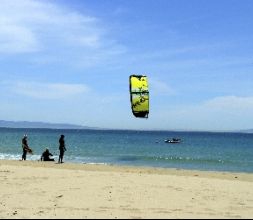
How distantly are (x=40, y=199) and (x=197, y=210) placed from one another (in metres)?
3.42

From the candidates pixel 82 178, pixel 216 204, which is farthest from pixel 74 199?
pixel 82 178

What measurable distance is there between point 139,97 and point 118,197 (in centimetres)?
253

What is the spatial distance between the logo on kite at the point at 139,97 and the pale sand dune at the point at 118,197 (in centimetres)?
191

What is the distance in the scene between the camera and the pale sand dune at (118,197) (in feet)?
29.2

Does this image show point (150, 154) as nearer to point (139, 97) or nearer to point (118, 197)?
point (118, 197)

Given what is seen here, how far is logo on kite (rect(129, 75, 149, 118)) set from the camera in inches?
374

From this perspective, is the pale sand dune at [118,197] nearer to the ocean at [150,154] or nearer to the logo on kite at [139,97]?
the logo on kite at [139,97]

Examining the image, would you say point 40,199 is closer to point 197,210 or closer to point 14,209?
point 14,209

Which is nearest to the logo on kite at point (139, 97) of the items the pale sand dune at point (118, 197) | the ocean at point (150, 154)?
the pale sand dune at point (118, 197)

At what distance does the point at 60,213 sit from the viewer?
28.7 ft

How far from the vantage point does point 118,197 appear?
35.1ft

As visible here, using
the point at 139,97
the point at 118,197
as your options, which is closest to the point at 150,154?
the point at 118,197

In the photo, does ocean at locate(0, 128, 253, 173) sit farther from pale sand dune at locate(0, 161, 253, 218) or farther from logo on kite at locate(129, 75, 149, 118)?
logo on kite at locate(129, 75, 149, 118)

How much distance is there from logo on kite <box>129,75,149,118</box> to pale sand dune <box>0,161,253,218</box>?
191 cm
